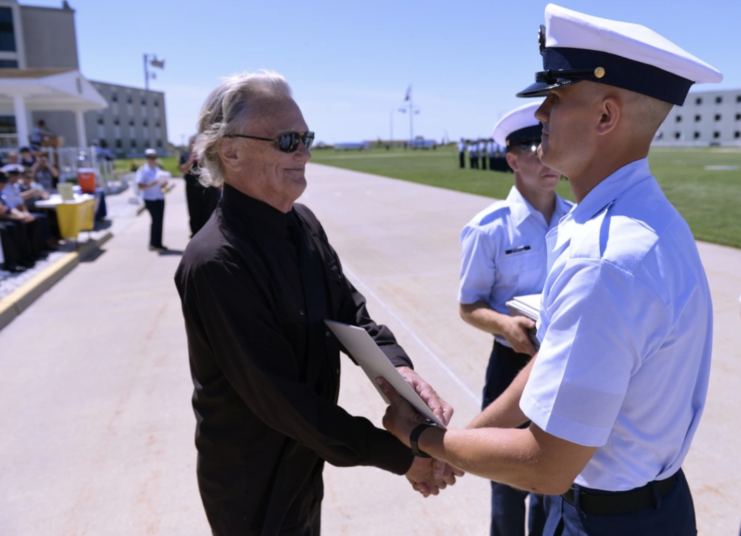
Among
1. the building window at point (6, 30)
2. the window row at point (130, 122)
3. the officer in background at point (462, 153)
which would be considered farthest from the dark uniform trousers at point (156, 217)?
the window row at point (130, 122)

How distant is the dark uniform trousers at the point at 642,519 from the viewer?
1.41 metres

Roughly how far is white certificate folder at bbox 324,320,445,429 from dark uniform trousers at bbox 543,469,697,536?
1.36 feet

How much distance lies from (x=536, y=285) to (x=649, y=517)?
1415 millimetres

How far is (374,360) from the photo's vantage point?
182cm

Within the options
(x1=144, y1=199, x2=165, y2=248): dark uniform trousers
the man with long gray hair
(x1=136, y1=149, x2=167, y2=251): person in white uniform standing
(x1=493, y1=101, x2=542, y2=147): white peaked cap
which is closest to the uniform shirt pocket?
(x1=493, y1=101, x2=542, y2=147): white peaked cap

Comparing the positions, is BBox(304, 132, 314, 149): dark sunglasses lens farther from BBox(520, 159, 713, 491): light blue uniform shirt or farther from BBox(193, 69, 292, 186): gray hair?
BBox(520, 159, 713, 491): light blue uniform shirt

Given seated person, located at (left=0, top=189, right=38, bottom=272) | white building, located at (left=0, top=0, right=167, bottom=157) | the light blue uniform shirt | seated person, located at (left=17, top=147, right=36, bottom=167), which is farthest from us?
white building, located at (left=0, top=0, right=167, bottom=157)

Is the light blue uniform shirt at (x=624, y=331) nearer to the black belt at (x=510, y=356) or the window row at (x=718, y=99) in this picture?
the black belt at (x=510, y=356)

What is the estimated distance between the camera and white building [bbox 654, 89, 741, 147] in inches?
3866

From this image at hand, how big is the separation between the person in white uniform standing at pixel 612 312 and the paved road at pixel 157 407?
1.87 meters

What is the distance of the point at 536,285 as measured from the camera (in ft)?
8.91

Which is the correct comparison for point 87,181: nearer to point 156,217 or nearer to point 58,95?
point 156,217

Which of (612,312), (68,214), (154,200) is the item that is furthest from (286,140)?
(68,214)

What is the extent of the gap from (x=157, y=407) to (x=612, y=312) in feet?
13.5
